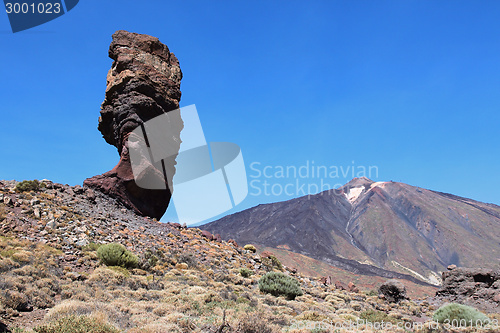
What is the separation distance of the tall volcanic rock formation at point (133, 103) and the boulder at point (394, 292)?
13.9m

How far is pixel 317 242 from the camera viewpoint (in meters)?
86.8

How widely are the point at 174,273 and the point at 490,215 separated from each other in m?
140

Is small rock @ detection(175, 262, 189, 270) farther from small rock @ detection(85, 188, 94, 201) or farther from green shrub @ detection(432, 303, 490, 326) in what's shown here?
green shrub @ detection(432, 303, 490, 326)

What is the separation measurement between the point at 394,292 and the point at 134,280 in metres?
13.5

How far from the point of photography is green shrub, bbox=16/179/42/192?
15.5m

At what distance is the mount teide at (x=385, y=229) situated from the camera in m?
83.4

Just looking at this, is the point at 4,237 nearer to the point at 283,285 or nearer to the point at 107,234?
the point at 107,234

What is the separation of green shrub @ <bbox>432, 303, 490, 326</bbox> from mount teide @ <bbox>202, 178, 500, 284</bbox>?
4816 cm

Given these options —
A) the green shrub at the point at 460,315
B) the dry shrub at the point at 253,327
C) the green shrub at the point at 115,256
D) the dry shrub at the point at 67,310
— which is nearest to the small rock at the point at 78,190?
the green shrub at the point at 115,256

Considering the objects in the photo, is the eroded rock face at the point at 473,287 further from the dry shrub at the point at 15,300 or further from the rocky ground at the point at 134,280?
the dry shrub at the point at 15,300

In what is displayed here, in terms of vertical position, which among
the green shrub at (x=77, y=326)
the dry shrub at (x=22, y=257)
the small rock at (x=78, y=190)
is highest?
the small rock at (x=78, y=190)

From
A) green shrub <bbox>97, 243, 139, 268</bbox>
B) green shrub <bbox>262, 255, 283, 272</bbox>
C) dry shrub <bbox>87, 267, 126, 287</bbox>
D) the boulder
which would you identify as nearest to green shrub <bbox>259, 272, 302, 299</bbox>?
green shrub <bbox>262, 255, 283, 272</bbox>

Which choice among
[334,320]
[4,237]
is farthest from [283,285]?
[4,237]

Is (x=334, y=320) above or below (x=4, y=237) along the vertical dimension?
below
